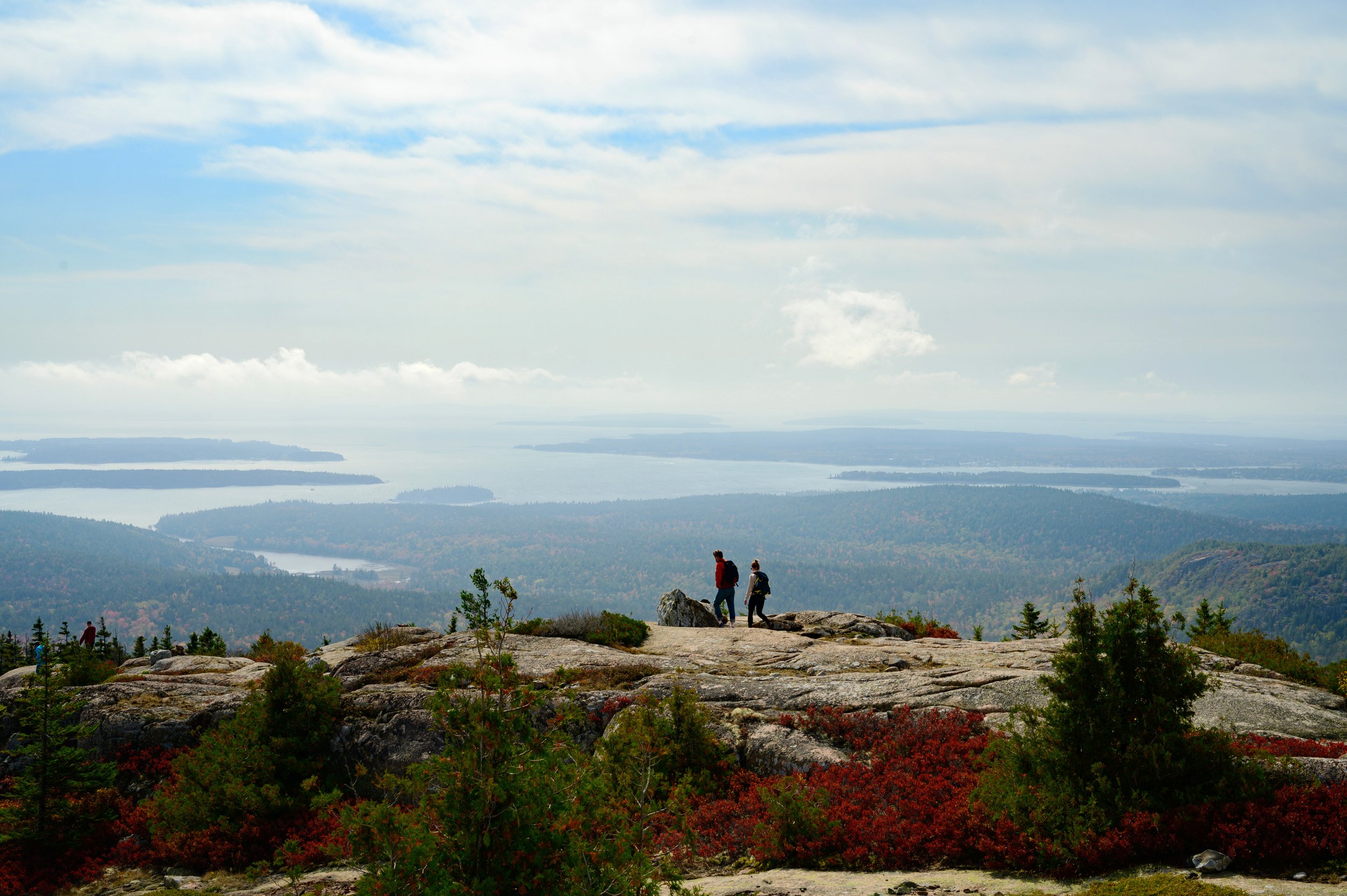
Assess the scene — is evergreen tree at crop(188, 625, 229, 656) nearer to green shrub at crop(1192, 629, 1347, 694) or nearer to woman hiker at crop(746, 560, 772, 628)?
woman hiker at crop(746, 560, 772, 628)

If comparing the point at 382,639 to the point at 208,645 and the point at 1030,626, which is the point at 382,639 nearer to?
the point at 208,645

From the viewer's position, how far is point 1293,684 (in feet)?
49.4

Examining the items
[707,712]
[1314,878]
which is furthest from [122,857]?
[1314,878]

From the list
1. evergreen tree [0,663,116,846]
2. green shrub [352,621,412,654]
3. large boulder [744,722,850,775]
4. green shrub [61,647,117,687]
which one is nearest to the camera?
large boulder [744,722,850,775]

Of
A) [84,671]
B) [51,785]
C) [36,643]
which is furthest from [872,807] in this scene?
[36,643]

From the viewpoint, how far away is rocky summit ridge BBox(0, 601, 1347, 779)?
1309cm

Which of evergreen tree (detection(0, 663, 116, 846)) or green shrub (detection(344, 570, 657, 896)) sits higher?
green shrub (detection(344, 570, 657, 896))

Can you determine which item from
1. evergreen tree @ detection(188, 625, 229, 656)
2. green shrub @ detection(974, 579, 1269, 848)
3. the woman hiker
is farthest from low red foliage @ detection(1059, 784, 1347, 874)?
evergreen tree @ detection(188, 625, 229, 656)

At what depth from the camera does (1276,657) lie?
1731cm

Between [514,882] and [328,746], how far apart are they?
11961mm

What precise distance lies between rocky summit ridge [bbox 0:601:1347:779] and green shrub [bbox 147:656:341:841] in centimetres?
73

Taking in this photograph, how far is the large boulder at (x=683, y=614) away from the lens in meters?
28.1

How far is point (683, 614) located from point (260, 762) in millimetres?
16403

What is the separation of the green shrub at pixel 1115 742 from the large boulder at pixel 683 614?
→ 1871cm
